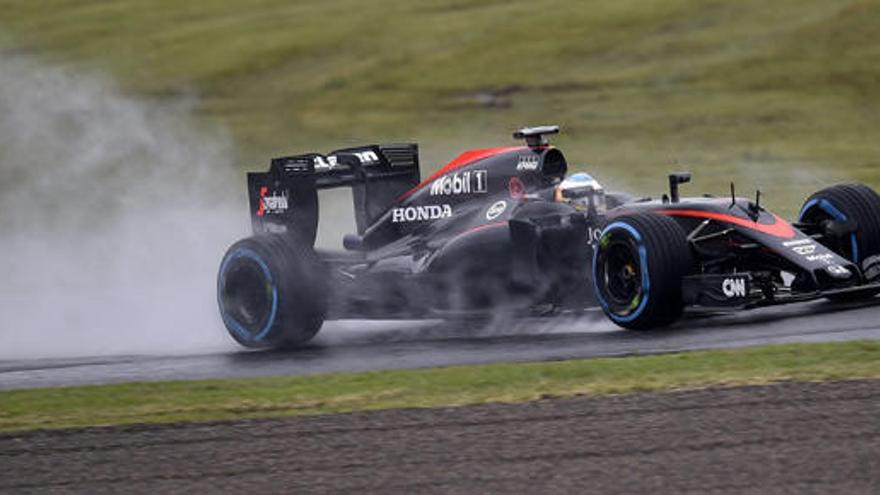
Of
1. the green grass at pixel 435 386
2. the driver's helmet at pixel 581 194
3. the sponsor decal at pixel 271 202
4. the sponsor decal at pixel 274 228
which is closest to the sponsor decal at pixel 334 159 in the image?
the sponsor decal at pixel 271 202

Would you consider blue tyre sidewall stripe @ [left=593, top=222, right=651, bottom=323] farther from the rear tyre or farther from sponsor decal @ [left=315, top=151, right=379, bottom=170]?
sponsor decal @ [left=315, top=151, right=379, bottom=170]

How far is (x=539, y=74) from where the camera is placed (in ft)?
97.9

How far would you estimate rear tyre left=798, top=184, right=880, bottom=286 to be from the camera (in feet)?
36.2

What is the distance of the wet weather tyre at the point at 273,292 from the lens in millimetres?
11680

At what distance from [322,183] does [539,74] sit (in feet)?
57.9

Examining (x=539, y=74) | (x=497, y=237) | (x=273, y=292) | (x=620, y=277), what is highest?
(x=539, y=74)

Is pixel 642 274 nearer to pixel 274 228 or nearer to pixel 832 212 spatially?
pixel 832 212

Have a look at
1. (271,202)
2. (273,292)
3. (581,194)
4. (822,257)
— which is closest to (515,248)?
(581,194)

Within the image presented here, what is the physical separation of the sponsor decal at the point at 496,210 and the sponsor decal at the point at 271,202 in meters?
1.83

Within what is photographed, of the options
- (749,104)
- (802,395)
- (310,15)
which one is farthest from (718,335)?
(310,15)

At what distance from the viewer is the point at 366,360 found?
10.6 m

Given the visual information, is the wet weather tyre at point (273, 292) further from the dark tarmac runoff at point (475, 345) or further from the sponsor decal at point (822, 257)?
the sponsor decal at point (822, 257)

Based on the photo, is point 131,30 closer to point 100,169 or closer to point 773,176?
point 100,169

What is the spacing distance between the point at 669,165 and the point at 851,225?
1401cm
